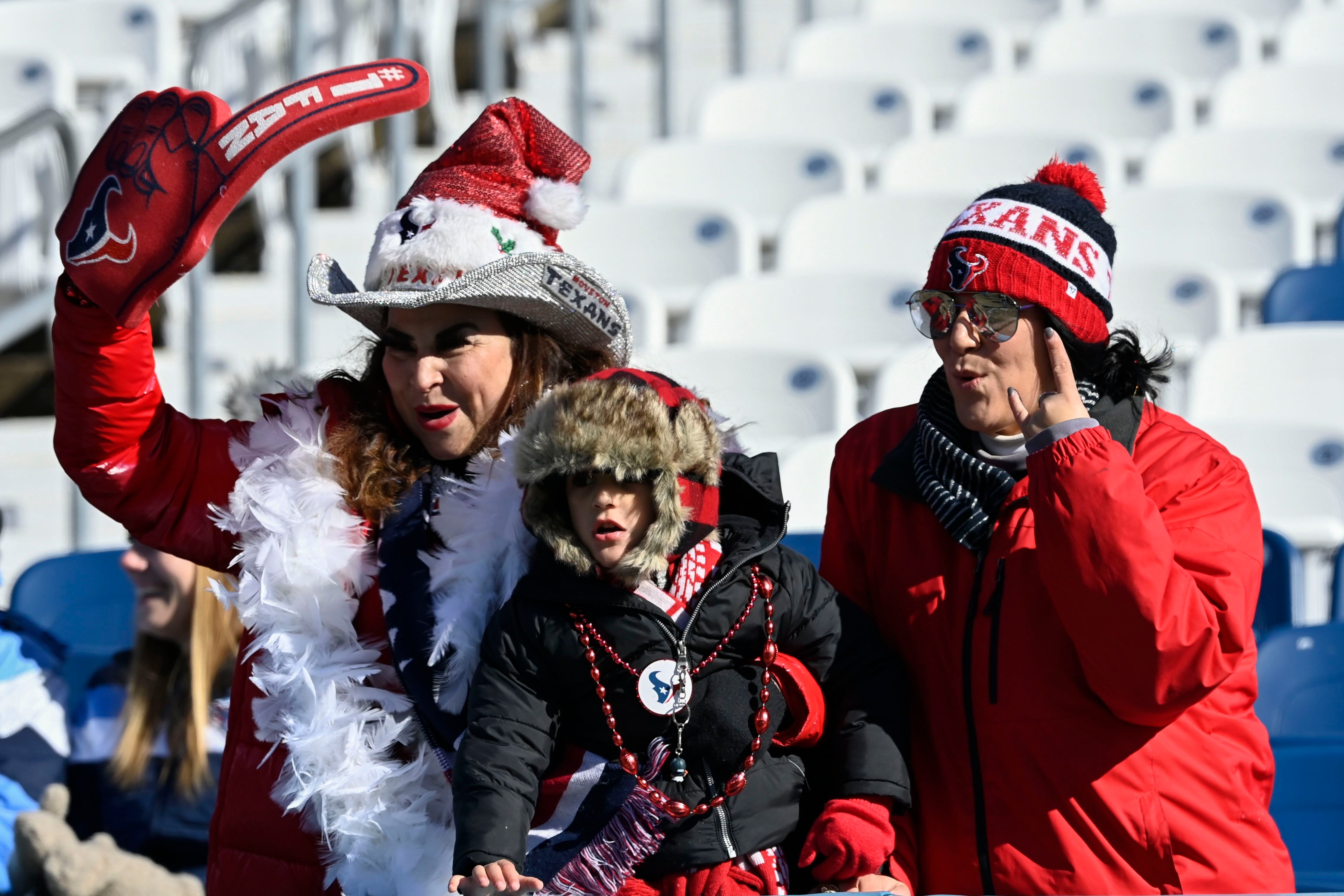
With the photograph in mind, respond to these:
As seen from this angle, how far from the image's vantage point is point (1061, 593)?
1.88 m

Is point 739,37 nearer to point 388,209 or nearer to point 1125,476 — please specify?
point 388,209

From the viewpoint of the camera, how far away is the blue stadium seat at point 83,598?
3842 millimetres

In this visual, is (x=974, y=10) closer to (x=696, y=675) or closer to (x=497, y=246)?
(x=497, y=246)

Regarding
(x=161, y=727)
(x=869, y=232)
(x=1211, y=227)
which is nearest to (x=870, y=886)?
(x=161, y=727)

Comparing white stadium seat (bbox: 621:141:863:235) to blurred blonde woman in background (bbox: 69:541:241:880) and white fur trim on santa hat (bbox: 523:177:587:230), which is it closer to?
blurred blonde woman in background (bbox: 69:541:241:880)

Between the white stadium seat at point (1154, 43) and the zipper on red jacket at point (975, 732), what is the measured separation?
15.2 feet

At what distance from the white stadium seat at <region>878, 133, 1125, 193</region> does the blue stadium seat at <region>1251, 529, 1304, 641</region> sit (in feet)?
7.88

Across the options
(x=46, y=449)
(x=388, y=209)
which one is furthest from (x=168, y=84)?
(x=46, y=449)

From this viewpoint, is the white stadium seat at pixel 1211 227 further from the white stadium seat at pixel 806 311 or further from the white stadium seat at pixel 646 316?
the white stadium seat at pixel 646 316

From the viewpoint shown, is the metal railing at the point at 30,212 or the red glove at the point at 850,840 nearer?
the red glove at the point at 850,840

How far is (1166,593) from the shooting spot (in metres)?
1.83

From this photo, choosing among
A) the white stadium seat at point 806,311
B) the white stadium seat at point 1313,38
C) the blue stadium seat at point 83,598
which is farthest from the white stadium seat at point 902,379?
the white stadium seat at point 1313,38

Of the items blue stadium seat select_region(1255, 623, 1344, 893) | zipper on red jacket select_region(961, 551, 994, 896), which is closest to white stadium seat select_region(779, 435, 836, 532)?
blue stadium seat select_region(1255, 623, 1344, 893)

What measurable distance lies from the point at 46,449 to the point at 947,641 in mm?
3966
